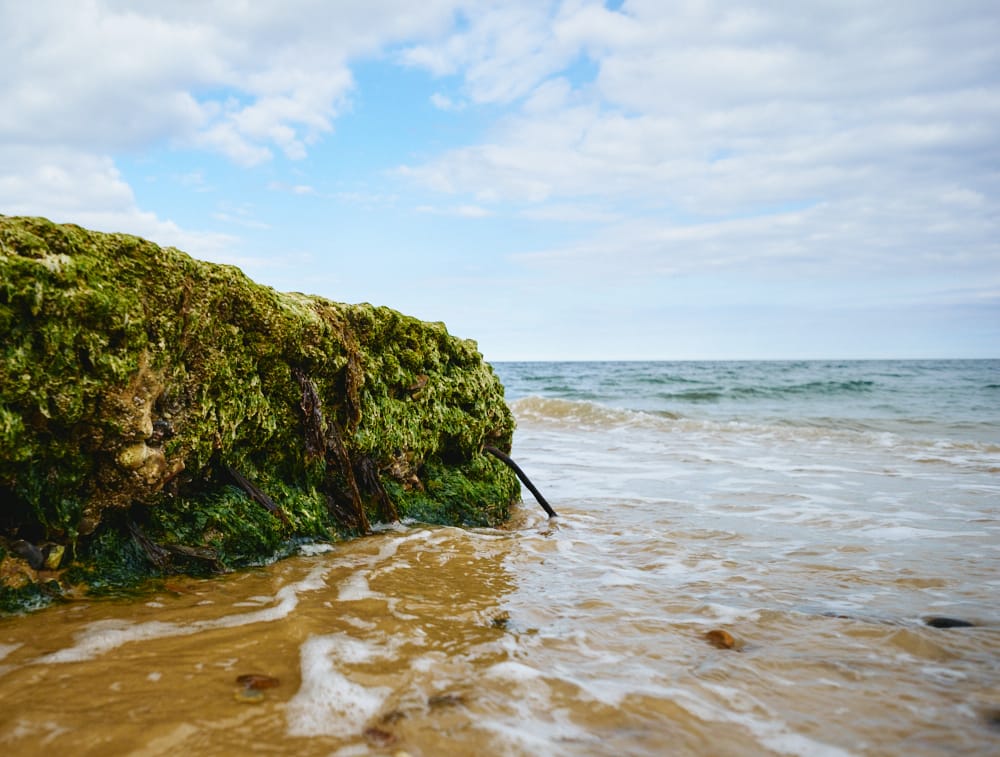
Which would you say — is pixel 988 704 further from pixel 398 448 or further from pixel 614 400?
pixel 614 400

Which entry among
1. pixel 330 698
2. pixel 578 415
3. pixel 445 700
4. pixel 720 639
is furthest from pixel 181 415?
pixel 578 415

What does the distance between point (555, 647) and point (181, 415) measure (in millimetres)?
2015

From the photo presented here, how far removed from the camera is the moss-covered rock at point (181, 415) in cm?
248

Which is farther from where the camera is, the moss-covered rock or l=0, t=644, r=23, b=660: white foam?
the moss-covered rock

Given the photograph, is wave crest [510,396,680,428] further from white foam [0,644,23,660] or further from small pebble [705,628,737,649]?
white foam [0,644,23,660]

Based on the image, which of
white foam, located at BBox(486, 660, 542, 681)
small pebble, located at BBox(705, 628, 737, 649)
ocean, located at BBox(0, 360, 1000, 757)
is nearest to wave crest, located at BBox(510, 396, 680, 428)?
ocean, located at BBox(0, 360, 1000, 757)

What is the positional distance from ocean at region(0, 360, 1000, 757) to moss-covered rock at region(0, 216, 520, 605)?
0.83 ft

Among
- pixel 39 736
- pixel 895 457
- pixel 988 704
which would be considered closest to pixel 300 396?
pixel 39 736

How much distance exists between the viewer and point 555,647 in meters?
2.57

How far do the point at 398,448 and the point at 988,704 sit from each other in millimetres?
3325

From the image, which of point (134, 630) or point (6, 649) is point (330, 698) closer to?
point (134, 630)

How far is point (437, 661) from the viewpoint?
2.34 metres

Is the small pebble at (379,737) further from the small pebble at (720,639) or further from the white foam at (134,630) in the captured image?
the small pebble at (720,639)

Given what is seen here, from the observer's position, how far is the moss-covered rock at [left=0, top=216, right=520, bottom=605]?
2479mm
